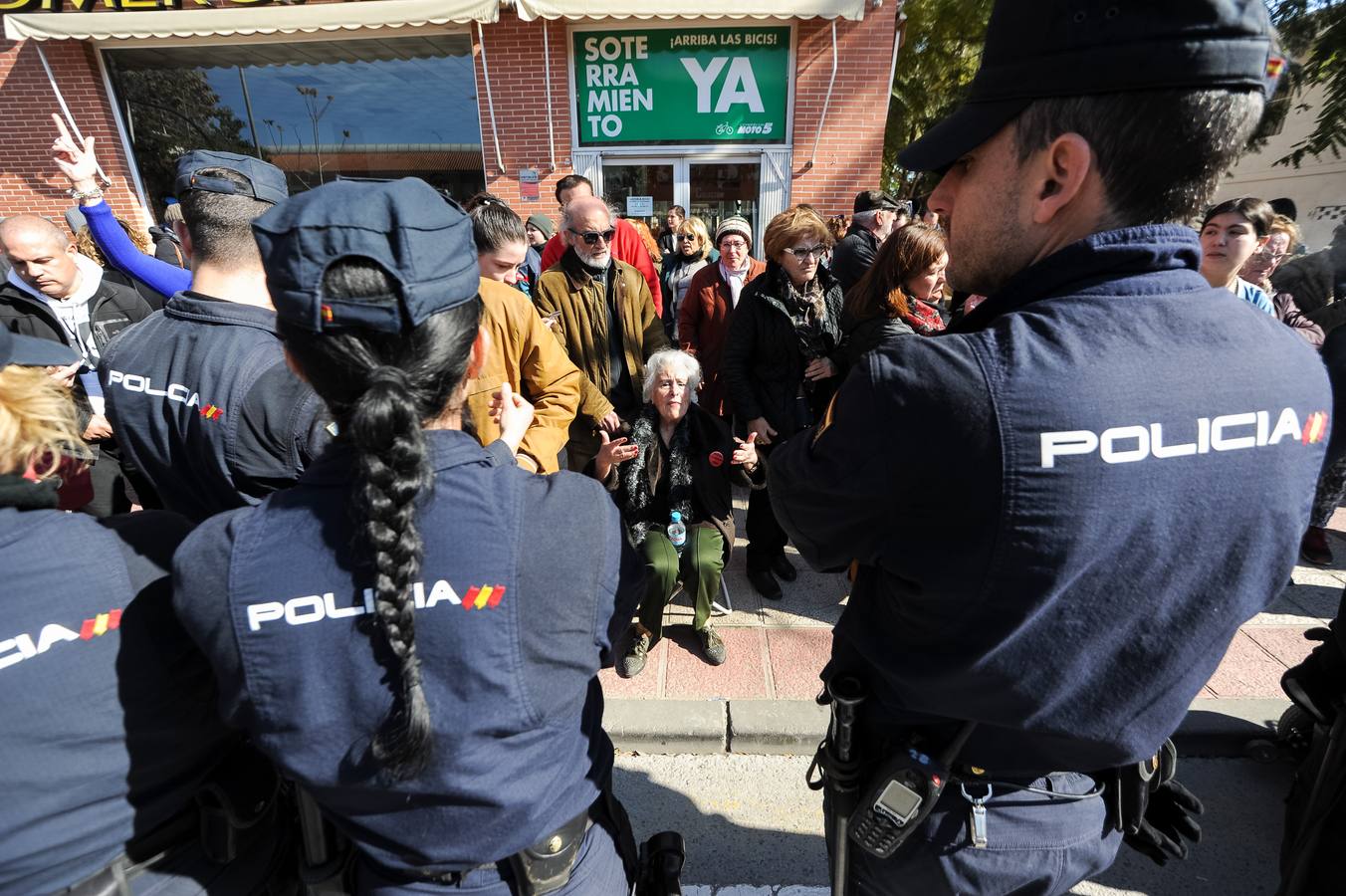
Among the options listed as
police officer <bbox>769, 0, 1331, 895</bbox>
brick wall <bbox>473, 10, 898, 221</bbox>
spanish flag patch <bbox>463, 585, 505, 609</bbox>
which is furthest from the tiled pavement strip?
brick wall <bbox>473, 10, 898, 221</bbox>

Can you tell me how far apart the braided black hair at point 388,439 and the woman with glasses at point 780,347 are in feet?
9.15

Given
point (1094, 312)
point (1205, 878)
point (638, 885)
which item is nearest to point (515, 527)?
point (1094, 312)

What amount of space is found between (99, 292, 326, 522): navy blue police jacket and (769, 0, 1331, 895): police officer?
1283mm

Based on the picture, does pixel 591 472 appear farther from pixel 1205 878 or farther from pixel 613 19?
pixel 613 19

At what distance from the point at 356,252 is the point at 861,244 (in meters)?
4.35

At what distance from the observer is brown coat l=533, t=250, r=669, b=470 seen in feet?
11.6

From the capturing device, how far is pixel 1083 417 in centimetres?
87

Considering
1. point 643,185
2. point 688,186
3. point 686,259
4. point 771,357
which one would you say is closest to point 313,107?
point 643,185

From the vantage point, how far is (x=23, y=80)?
29.2ft

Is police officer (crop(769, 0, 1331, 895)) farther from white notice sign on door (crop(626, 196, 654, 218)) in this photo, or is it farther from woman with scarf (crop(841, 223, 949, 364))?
white notice sign on door (crop(626, 196, 654, 218))

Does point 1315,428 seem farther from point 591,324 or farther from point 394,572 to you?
point 591,324

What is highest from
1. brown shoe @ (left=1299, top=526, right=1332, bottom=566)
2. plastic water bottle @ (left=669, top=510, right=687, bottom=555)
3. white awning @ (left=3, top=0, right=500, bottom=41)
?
white awning @ (left=3, top=0, right=500, bottom=41)

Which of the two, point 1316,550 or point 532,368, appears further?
point 1316,550

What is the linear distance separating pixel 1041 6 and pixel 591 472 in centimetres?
267
